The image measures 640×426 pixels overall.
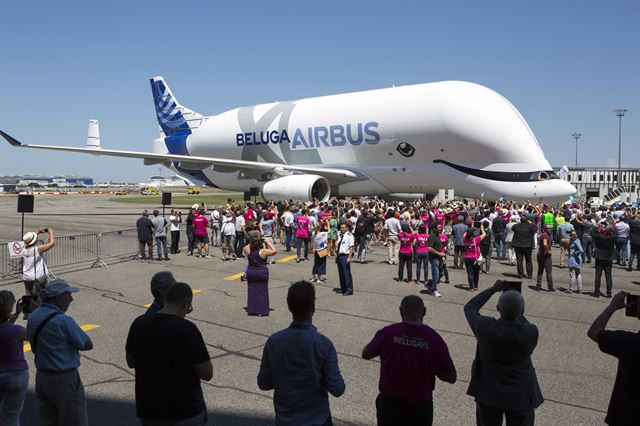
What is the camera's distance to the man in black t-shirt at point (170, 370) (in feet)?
11.6

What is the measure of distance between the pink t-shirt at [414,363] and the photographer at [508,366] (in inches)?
13.3

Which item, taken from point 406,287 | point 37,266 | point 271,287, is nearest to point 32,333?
point 37,266

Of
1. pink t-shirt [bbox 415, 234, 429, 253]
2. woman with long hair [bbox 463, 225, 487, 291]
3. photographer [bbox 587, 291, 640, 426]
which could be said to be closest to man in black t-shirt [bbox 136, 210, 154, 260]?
pink t-shirt [bbox 415, 234, 429, 253]

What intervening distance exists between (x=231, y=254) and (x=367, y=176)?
1457cm

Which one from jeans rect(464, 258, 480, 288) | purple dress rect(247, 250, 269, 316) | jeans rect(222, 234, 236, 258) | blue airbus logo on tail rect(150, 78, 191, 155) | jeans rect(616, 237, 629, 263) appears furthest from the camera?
blue airbus logo on tail rect(150, 78, 191, 155)

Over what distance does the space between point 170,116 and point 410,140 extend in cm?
2133

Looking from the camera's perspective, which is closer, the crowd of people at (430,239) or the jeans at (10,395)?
the jeans at (10,395)

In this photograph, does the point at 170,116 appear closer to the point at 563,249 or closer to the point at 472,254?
the point at 563,249

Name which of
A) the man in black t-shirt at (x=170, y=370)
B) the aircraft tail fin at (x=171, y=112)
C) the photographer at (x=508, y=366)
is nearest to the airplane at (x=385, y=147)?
the aircraft tail fin at (x=171, y=112)

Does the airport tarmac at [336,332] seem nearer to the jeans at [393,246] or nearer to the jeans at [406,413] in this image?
the jeans at [393,246]

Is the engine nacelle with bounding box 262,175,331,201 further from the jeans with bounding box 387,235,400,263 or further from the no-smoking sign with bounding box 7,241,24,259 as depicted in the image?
the no-smoking sign with bounding box 7,241,24,259

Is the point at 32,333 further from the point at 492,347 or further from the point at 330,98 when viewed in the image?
the point at 330,98

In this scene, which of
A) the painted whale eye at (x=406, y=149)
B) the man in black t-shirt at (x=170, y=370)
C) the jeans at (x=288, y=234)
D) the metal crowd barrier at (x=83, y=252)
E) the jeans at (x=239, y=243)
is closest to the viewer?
the man in black t-shirt at (x=170, y=370)

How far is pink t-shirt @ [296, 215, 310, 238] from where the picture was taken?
50.2 ft
